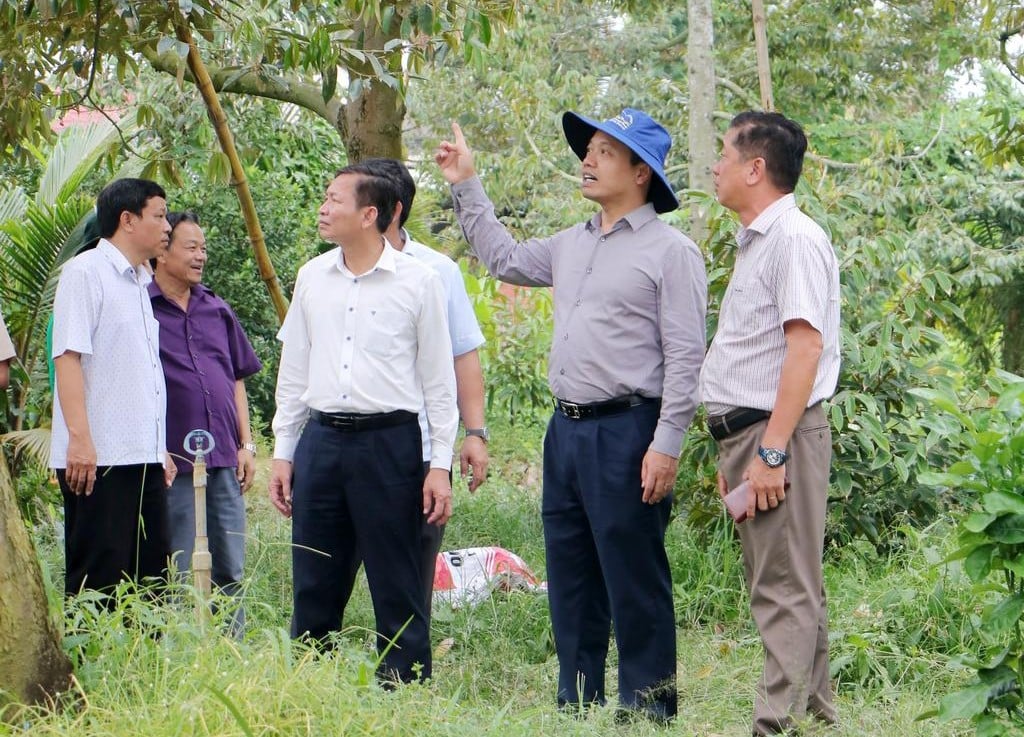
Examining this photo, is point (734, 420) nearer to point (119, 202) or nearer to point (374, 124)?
point (119, 202)

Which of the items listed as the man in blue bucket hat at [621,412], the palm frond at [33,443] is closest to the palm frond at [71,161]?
the palm frond at [33,443]

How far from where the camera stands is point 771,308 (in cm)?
388

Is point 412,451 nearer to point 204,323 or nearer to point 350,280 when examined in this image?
point 350,280

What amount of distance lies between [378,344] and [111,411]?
1.07 metres

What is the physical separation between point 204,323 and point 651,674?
227 centimetres

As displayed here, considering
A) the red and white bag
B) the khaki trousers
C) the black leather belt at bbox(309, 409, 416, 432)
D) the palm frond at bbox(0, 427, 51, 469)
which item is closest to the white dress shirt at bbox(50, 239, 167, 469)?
the black leather belt at bbox(309, 409, 416, 432)

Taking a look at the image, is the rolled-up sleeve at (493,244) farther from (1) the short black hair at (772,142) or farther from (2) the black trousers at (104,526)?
(2) the black trousers at (104,526)

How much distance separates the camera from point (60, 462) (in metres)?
4.47

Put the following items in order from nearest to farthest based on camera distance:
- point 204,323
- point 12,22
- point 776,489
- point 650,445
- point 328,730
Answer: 1. point 328,730
2. point 776,489
3. point 650,445
4. point 12,22
5. point 204,323

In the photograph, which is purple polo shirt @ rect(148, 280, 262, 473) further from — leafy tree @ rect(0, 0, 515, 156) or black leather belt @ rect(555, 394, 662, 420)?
black leather belt @ rect(555, 394, 662, 420)

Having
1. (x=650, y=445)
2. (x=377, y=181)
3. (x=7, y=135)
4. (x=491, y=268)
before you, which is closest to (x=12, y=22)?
(x=7, y=135)

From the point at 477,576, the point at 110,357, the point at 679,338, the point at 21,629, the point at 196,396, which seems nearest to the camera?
the point at 21,629

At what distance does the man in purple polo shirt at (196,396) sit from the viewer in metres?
5.08

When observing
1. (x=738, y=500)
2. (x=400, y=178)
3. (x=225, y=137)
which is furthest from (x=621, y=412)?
(x=225, y=137)
